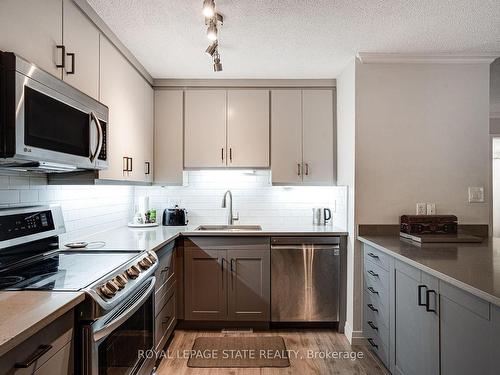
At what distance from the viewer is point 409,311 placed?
6.40 ft

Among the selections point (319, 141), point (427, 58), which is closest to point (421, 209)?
point (319, 141)

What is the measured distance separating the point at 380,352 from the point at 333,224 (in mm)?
1332

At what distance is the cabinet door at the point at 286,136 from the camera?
132 inches

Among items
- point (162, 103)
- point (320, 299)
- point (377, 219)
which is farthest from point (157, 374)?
point (162, 103)

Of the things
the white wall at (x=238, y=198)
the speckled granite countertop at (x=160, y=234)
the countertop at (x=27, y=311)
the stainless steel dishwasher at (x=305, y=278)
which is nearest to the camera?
the countertop at (x=27, y=311)

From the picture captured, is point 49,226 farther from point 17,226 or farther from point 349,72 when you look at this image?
point 349,72

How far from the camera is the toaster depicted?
11.2 feet

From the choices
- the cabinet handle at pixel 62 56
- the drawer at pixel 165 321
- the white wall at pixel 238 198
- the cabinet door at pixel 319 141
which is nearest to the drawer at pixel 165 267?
the drawer at pixel 165 321

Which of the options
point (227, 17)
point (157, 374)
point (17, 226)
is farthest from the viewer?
point (157, 374)

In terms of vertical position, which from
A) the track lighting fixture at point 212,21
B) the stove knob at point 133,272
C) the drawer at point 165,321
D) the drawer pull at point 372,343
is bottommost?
the drawer pull at point 372,343

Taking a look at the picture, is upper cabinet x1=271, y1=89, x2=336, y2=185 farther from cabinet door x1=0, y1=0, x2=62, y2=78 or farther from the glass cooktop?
cabinet door x1=0, y1=0, x2=62, y2=78

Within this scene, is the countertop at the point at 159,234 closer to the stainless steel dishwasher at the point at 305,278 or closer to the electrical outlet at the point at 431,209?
the stainless steel dishwasher at the point at 305,278

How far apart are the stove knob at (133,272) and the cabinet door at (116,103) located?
69cm

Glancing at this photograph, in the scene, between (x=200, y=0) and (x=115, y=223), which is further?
(x=115, y=223)
